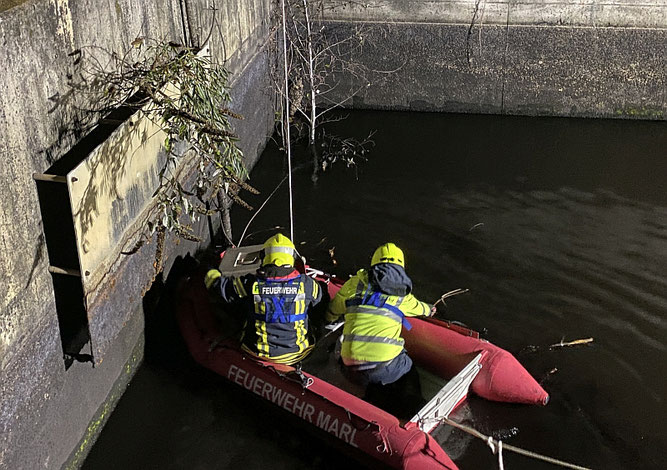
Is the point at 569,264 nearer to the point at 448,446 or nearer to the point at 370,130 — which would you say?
the point at 448,446

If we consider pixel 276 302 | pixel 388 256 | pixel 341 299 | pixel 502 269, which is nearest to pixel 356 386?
pixel 341 299

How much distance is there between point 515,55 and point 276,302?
7.78 metres

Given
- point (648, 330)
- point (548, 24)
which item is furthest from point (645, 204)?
point (548, 24)

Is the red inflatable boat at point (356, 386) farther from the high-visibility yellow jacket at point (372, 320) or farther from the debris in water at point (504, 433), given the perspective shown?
the high-visibility yellow jacket at point (372, 320)

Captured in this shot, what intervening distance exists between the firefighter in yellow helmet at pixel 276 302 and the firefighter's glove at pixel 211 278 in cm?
15

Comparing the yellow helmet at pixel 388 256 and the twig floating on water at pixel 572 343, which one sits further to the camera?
the twig floating on water at pixel 572 343

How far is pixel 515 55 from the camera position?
11.6 metres

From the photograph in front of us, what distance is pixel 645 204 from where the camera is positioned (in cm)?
931

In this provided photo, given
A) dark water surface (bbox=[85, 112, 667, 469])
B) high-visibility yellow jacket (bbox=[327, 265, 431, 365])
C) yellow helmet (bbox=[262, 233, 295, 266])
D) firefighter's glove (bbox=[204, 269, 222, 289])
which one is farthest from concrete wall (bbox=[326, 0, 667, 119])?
high-visibility yellow jacket (bbox=[327, 265, 431, 365])

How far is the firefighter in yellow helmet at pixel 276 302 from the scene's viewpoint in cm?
558

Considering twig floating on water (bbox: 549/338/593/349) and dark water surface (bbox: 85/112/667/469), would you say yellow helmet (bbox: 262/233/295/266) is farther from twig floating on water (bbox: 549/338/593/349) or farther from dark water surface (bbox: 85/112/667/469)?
twig floating on water (bbox: 549/338/593/349)

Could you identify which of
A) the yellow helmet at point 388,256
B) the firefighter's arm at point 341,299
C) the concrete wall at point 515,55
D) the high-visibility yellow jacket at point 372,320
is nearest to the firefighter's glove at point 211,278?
the firefighter's arm at point 341,299

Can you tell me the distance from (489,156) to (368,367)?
608 centimetres

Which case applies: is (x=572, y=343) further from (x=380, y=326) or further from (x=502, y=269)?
(x=380, y=326)
